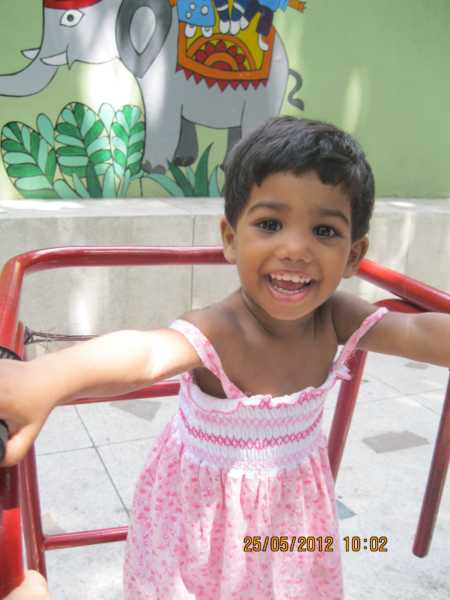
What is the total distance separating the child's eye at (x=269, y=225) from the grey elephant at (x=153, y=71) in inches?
125

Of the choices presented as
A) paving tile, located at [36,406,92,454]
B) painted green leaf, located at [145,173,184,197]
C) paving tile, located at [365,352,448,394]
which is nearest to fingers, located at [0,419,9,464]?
paving tile, located at [36,406,92,454]

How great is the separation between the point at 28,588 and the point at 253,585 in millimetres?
681

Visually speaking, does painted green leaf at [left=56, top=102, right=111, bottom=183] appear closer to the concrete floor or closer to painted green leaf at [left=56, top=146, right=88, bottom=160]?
painted green leaf at [left=56, top=146, right=88, bottom=160]

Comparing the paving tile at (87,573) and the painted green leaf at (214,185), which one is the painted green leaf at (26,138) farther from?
the paving tile at (87,573)

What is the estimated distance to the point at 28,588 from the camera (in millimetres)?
609

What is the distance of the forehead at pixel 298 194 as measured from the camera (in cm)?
100

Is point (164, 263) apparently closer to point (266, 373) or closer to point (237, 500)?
point (266, 373)

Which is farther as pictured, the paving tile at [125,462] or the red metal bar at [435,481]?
the paving tile at [125,462]

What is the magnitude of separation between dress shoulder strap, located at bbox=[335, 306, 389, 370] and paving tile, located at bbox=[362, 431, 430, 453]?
1.86m

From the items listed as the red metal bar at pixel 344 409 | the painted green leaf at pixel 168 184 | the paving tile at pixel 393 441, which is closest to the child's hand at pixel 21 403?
the red metal bar at pixel 344 409

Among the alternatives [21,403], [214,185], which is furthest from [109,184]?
[21,403]

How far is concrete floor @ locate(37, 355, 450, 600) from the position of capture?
6.73 ft

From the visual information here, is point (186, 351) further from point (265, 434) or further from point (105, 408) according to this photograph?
point (105, 408)

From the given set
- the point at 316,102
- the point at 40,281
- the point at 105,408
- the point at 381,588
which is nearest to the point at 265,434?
the point at 381,588
